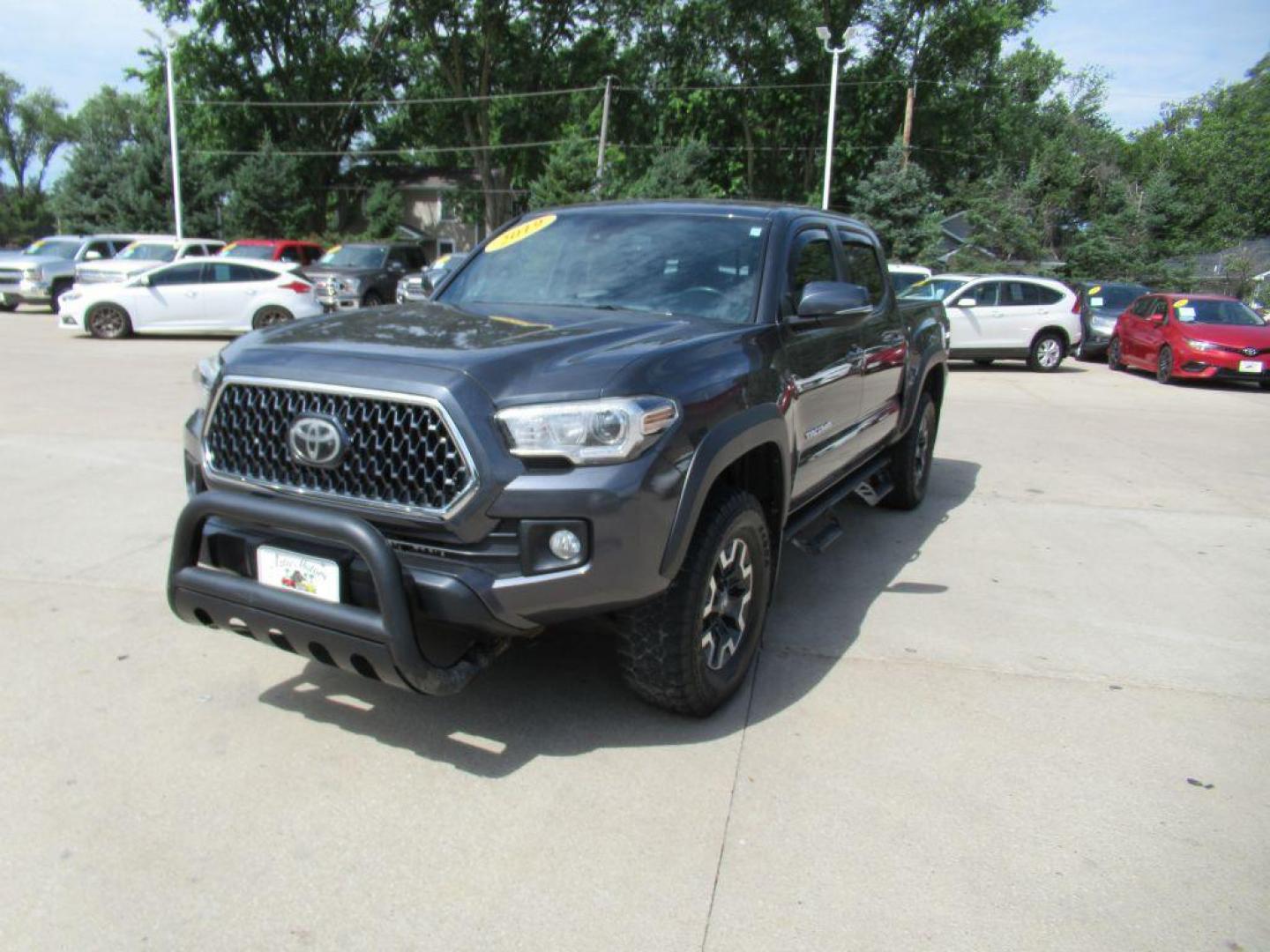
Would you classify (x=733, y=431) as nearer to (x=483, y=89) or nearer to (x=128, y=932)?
(x=128, y=932)

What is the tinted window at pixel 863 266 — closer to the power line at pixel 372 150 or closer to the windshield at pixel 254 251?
the windshield at pixel 254 251

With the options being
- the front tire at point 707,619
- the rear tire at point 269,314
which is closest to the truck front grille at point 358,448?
the front tire at point 707,619

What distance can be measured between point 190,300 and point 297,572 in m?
17.0

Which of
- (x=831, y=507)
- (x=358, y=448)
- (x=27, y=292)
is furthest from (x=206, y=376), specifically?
(x=27, y=292)

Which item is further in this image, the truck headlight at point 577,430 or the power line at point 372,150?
the power line at point 372,150

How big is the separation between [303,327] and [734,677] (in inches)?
79.5

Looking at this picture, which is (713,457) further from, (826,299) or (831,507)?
(831,507)

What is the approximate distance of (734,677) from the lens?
3.68m

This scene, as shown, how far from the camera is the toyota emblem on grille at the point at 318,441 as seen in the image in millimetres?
3014

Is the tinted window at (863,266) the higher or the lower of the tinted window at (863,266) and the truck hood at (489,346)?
the higher

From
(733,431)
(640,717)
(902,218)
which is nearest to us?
(733,431)

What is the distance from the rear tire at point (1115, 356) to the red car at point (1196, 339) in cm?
27

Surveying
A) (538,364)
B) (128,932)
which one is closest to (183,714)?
(128,932)

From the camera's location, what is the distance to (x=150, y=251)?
22531 millimetres
